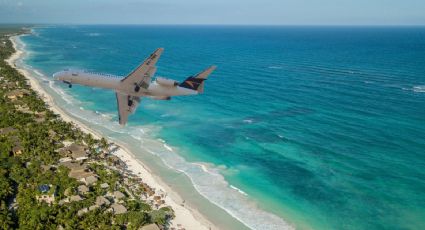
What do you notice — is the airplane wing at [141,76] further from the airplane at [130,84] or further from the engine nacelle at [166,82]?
the engine nacelle at [166,82]

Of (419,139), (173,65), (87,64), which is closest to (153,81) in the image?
(419,139)

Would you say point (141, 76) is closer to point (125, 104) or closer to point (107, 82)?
point (107, 82)

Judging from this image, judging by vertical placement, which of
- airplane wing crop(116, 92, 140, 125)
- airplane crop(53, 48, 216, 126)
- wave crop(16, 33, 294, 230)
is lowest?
wave crop(16, 33, 294, 230)

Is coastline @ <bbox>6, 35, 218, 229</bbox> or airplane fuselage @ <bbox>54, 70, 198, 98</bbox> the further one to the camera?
coastline @ <bbox>6, 35, 218, 229</bbox>

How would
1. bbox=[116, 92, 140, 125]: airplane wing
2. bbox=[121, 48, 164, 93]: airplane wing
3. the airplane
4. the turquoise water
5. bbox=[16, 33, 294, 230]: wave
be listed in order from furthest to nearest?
the turquoise water < bbox=[16, 33, 294, 230]: wave < bbox=[116, 92, 140, 125]: airplane wing < the airplane < bbox=[121, 48, 164, 93]: airplane wing

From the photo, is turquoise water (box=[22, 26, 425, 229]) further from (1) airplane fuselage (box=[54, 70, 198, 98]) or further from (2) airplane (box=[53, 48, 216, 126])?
(1) airplane fuselage (box=[54, 70, 198, 98])

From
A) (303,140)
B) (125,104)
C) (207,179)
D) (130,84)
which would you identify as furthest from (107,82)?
(303,140)

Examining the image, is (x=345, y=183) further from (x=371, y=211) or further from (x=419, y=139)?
(x=419, y=139)

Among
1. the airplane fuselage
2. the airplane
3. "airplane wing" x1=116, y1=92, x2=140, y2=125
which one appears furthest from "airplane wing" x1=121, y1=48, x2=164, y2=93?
"airplane wing" x1=116, y1=92, x2=140, y2=125
